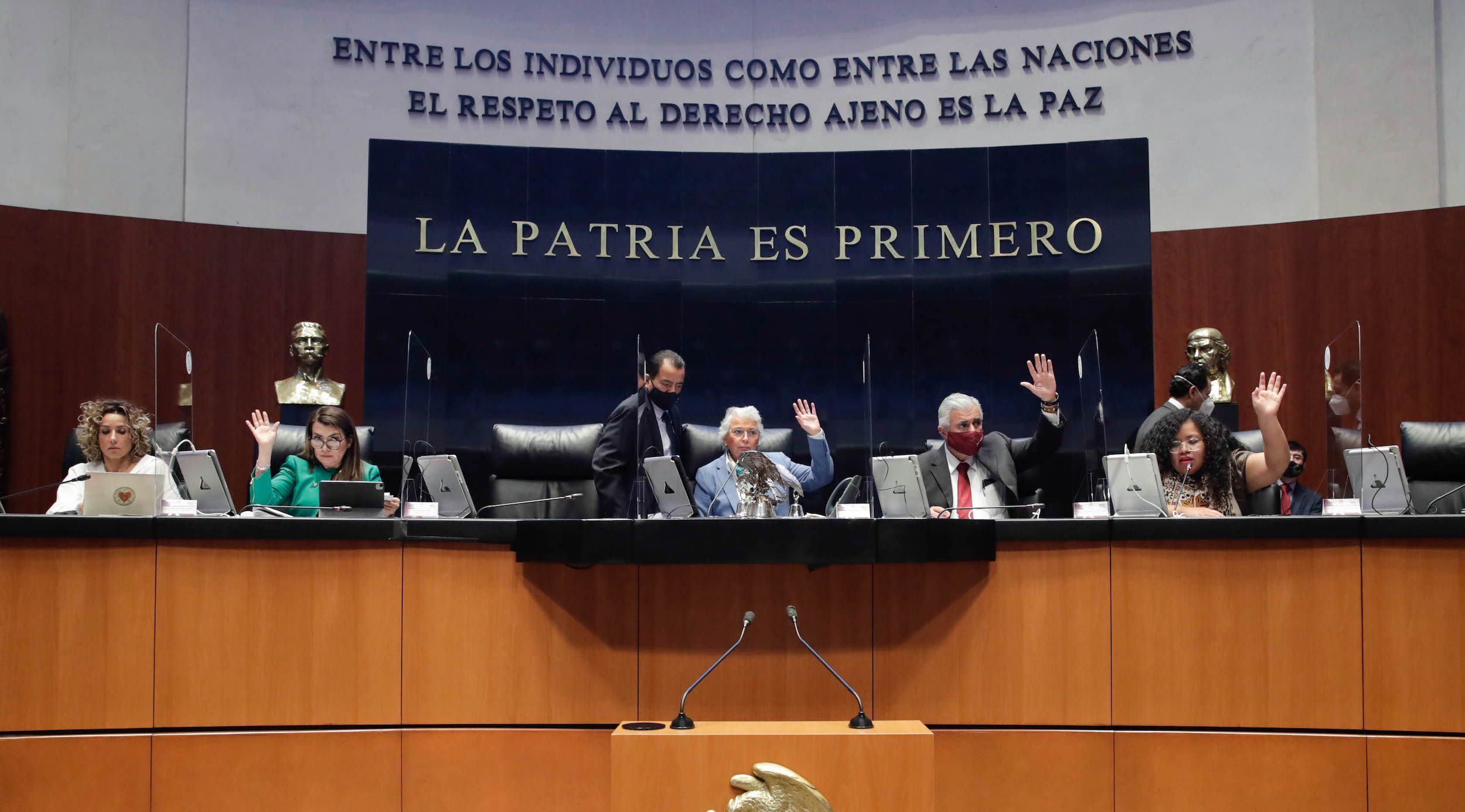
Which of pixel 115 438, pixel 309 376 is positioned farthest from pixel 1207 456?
pixel 309 376

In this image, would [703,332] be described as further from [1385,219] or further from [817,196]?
[1385,219]

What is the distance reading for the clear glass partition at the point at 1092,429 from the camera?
11.9 feet

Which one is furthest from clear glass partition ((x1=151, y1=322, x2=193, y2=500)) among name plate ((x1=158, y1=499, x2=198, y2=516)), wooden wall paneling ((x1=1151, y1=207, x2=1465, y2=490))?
wooden wall paneling ((x1=1151, y1=207, x2=1465, y2=490))

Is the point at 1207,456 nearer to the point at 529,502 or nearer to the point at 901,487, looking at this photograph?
the point at 901,487

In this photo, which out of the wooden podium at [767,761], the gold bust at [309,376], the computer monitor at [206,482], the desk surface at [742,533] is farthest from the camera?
the gold bust at [309,376]

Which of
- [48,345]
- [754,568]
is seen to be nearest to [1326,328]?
[754,568]

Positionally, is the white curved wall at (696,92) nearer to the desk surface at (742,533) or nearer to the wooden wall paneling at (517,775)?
the desk surface at (742,533)

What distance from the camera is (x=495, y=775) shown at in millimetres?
3121

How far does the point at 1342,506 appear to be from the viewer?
3541 mm

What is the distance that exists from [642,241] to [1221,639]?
3.76 m

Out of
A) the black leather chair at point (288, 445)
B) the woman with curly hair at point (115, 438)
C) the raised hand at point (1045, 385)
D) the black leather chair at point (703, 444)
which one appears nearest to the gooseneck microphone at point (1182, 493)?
the raised hand at point (1045, 385)

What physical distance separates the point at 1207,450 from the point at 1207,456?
2cm

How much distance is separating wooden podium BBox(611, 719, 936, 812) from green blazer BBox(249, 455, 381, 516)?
1898 millimetres

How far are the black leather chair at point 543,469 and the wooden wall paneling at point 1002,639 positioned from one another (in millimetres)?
2173
